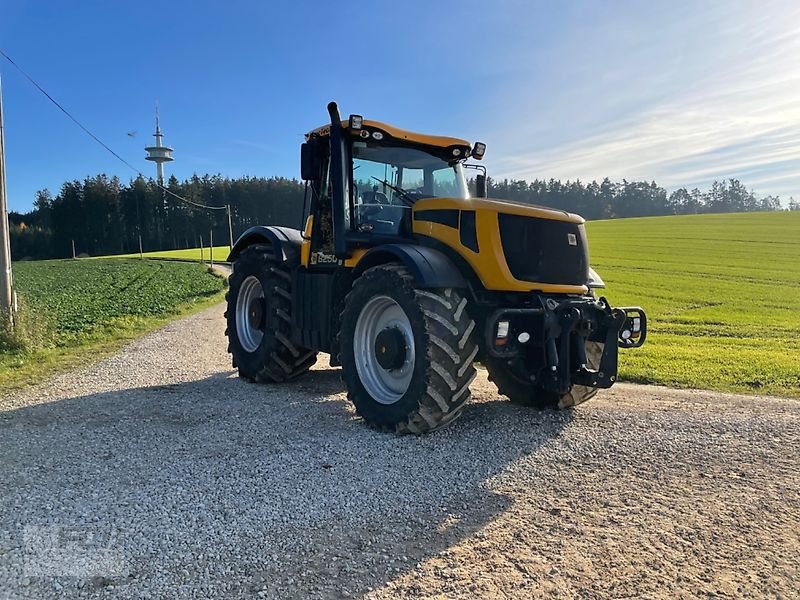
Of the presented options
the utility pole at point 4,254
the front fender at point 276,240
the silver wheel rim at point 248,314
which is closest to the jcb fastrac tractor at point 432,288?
the front fender at point 276,240

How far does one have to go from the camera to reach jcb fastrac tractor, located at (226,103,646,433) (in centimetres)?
534

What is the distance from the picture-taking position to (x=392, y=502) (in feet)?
13.7

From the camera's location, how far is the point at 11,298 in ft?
35.6

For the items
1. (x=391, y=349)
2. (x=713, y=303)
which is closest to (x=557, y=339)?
(x=391, y=349)

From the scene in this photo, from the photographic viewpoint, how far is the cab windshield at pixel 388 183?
6574mm

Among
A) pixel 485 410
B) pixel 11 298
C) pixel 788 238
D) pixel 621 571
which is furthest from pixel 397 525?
pixel 788 238

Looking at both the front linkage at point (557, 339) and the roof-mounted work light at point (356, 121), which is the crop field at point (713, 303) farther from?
the roof-mounted work light at point (356, 121)

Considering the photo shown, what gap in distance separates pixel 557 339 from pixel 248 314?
485 cm

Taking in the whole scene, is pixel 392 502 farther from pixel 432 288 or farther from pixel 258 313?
pixel 258 313

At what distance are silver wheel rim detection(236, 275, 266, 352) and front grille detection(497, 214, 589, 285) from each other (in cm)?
417

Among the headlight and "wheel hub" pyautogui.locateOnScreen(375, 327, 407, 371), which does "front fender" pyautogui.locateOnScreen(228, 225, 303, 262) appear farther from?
the headlight

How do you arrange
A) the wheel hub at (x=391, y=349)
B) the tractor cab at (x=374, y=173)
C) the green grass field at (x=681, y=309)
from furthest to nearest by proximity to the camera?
the green grass field at (x=681, y=309) < the tractor cab at (x=374, y=173) < the wheel hub at (x=391, y=349)

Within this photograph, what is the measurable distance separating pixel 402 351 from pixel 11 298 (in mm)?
8651

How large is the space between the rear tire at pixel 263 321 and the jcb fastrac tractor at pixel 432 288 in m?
0.16
